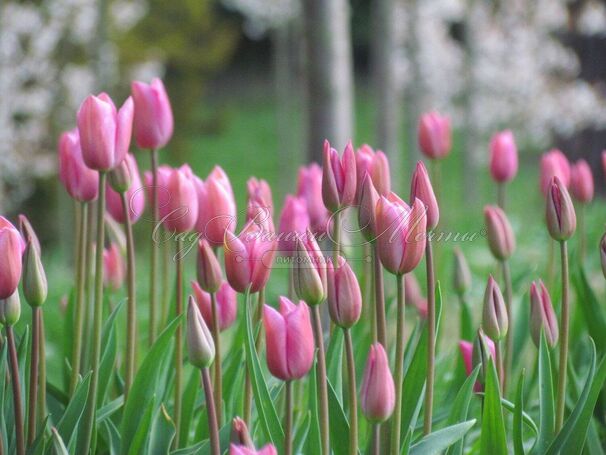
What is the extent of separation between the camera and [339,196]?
1400 mm

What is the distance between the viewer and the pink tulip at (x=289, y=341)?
1.19 m

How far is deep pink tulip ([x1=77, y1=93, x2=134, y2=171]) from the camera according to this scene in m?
1.43

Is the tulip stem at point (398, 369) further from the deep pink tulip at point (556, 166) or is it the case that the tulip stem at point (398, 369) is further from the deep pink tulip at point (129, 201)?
the deep pink tulip at point (556, 166)

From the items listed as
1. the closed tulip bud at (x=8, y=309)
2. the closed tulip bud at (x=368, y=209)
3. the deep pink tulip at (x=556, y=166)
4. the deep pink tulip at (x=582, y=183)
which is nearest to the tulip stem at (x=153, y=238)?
the closed tulip bud at (x=8, y=309)

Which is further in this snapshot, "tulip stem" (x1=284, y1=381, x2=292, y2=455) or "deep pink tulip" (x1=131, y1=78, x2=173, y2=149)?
"deep pink tulip" (x1=131, y1=78, x2=173, y2=149)

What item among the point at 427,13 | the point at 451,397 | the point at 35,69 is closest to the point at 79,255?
the point at 451,397

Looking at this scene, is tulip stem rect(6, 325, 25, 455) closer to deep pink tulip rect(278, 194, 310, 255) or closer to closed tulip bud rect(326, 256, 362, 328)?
closed tulip bud rect(326, 256, 362, 328)

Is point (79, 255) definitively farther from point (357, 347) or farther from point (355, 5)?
point (355, 5)

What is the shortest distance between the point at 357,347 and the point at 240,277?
65 cm

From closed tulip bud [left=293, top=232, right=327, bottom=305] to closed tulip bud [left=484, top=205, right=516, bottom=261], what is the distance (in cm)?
59

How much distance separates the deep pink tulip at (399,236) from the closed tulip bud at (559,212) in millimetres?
337

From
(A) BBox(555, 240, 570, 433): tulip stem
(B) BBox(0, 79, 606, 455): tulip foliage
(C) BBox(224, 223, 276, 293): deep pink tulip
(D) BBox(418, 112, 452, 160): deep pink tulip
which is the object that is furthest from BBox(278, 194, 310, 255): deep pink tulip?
(D) BBox(418, 112, 452, 160): deep pink tulip

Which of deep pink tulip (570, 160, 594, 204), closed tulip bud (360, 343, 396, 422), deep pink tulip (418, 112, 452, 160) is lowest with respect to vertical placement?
closed tulip bud (360, 343, 396, 422)

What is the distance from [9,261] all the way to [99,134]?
0.95ft
